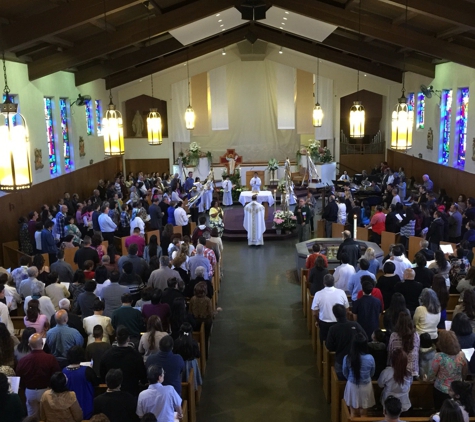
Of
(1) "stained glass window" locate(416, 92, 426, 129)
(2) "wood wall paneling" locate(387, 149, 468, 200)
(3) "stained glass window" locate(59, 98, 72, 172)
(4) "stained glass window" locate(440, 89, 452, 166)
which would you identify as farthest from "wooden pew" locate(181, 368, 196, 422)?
(1) "stained glass window" locate(416, 92, 426, 129)

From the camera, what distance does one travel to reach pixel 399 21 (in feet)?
43.9

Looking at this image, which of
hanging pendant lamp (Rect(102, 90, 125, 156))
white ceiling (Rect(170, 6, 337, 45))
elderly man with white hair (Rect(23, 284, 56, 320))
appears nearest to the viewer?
elderly man with white hair (Rect(23, 284, 56, 320))

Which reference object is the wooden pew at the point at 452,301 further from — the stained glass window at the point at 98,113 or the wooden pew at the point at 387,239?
the stained glass window at the point at 98,113

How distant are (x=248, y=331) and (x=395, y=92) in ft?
54.7

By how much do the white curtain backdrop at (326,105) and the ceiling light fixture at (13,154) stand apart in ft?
65.8

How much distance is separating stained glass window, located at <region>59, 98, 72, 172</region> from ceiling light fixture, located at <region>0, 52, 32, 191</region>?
41.7 ft

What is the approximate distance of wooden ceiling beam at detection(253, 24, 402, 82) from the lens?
1995 cm

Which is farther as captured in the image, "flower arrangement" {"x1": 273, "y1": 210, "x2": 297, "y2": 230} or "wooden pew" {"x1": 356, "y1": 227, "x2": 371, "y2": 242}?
"flower arrangement" {"x1": 273, "y1": 210, "x2": 297, "y2": 230}

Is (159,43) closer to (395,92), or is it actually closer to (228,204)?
(228,204)

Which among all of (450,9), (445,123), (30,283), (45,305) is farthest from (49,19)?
(445,123)

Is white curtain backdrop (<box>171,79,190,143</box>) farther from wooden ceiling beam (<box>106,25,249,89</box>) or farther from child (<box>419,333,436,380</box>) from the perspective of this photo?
child (<box>419,333,436,380</box>)

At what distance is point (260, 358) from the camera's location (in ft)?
26.9

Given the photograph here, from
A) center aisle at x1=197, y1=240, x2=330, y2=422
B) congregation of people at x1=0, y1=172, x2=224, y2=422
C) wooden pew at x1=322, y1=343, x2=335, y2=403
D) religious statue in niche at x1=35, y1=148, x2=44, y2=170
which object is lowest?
center aisle at x1=197, y1=240, x2=330, y2=422

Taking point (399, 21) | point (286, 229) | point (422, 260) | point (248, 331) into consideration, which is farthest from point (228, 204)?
point (422, 260)
